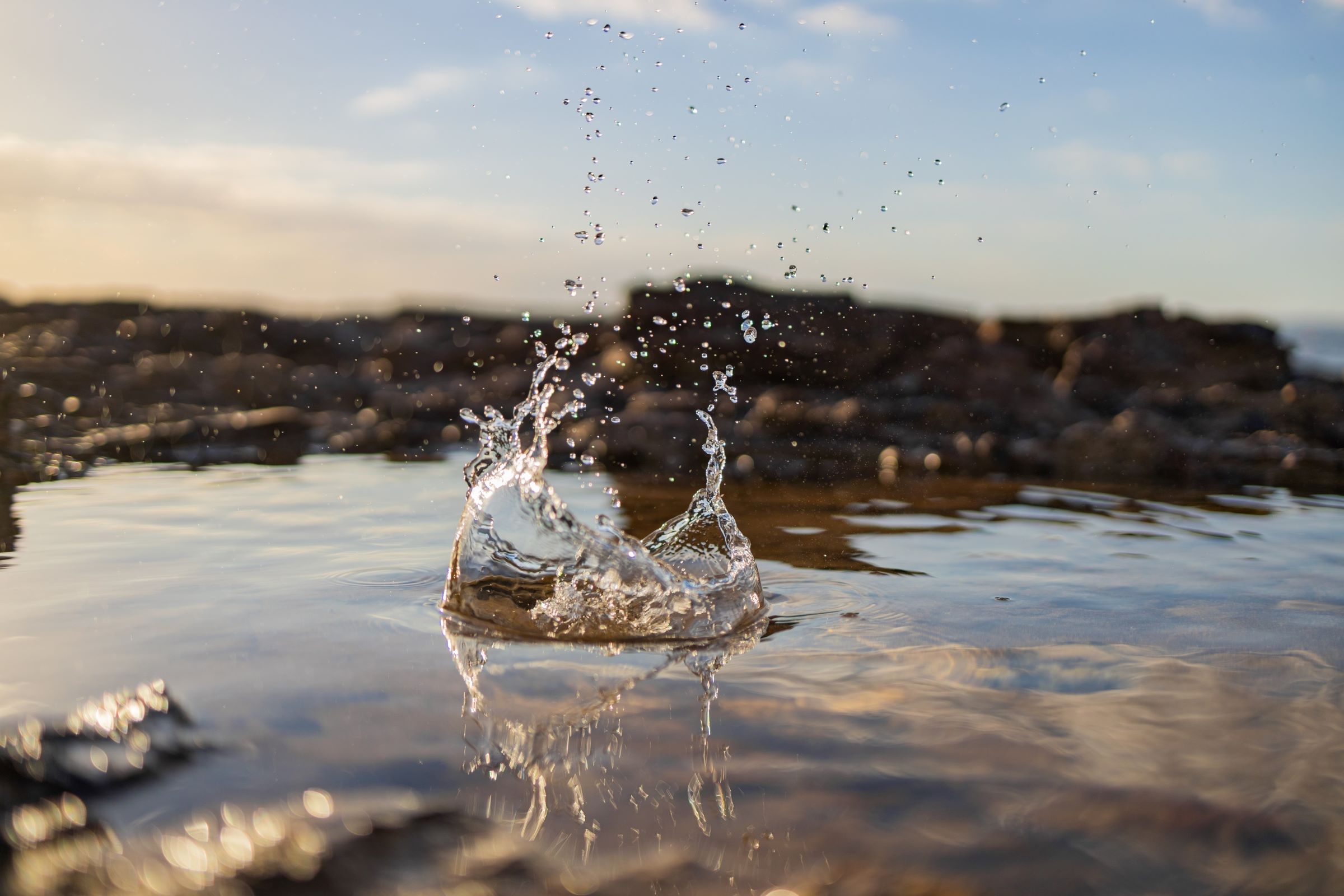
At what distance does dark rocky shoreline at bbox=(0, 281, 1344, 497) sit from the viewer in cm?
730

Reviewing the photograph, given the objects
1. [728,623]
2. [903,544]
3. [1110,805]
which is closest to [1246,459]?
[903,544]

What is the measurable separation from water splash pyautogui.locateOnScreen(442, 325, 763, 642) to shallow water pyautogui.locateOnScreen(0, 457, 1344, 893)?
0.14 m

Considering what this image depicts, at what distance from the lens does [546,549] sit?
324 cm

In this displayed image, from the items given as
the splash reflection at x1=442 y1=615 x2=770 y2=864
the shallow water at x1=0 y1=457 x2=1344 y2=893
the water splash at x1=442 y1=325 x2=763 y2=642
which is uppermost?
the water splash at x1=442 y1=325 x2=763 y2=642

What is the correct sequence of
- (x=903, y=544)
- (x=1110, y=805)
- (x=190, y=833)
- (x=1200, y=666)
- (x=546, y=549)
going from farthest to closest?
(x=903, y=544), (x=546, y=549), (x=1200, y=666), (x=1110, y=805), (x=190, y=833)

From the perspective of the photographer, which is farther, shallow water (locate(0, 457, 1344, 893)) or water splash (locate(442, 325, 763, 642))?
water splash (locate(442, 325, 763, 642))

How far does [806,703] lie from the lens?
2.29 meters

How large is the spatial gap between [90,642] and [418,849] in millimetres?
1461

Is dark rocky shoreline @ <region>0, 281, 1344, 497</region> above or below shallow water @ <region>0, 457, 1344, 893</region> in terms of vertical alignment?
above

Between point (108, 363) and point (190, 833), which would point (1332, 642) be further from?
point (108, 363)

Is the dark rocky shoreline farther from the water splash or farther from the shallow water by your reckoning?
the water splash

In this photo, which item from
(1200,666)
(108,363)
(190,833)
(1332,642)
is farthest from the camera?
(108,363)

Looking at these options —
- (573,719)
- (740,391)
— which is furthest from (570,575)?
(740,391)

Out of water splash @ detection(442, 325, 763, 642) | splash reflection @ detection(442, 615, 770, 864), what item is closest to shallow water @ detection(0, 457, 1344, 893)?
splash reflection @ detection(442, 615, 770, 864)
